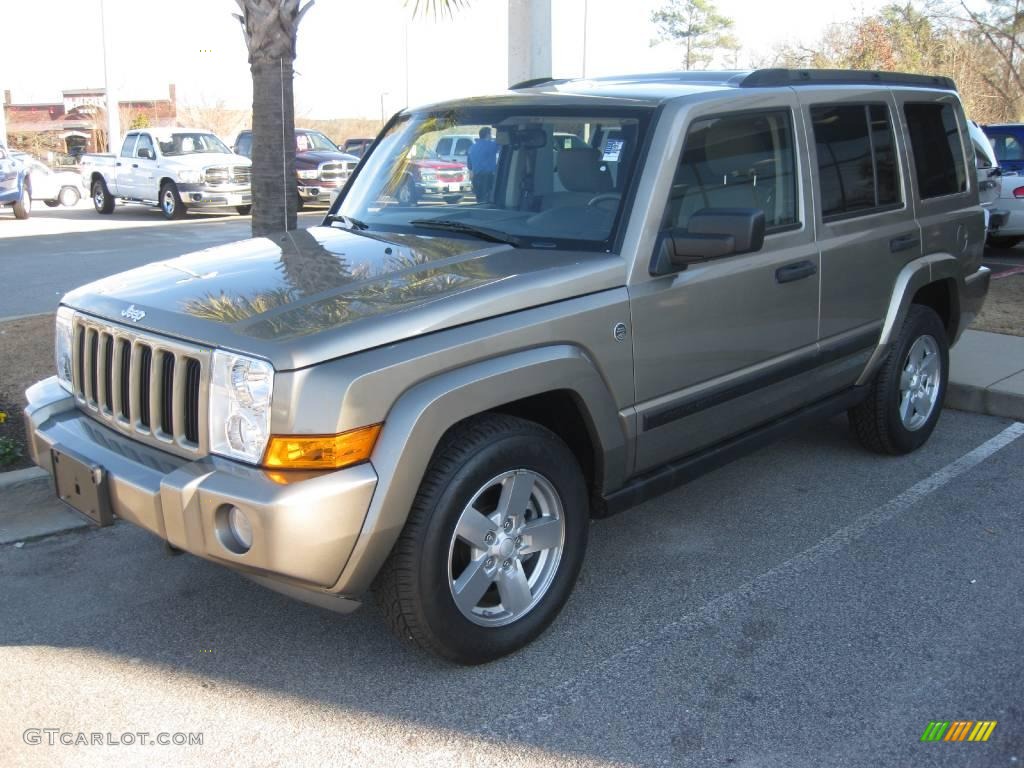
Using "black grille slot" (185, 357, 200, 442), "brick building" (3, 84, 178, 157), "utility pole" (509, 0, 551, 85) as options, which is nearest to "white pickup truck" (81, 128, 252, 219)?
"utility pole" (509, 0, 551, 85)

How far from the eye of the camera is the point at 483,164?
14.2 feet

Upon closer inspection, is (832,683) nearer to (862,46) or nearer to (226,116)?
(862,46)

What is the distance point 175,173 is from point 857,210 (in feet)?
58.3

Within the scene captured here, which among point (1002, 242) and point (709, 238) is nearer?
point (709, 238)

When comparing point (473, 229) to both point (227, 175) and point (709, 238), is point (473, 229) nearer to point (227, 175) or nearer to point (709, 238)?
point (709, 238)

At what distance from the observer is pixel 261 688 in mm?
3404

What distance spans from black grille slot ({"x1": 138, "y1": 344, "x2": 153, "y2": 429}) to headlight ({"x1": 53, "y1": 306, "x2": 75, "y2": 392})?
59 centimetres

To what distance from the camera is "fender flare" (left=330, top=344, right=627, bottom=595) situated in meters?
3.02

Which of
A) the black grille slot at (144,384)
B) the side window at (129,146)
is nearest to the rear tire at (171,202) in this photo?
the side window at (129,146)

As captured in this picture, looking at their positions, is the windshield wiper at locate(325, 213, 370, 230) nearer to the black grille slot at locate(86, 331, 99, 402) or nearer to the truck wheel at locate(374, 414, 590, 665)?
the black grille slot at locate(86, 331, 99, 402)

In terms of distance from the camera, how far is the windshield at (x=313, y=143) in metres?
22.8

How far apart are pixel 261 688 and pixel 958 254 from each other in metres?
4.42

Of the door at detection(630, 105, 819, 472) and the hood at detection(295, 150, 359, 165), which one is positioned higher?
the hood at detection(295, 150, 359, 165)

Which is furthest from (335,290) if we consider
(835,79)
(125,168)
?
(125,168)
